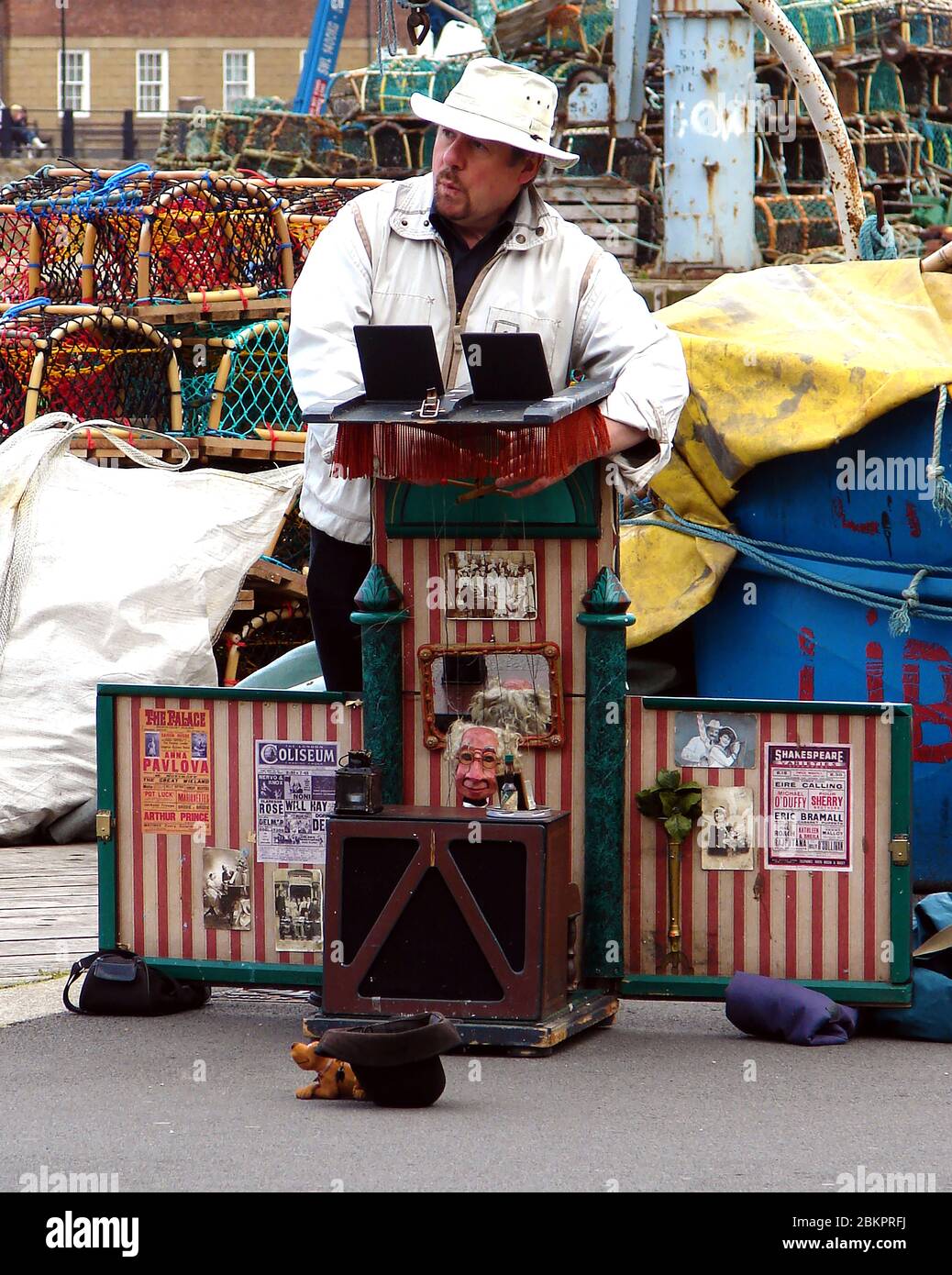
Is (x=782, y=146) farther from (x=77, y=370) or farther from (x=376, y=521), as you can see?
(x=376, y=521)

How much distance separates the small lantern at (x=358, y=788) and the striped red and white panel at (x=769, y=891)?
622mm

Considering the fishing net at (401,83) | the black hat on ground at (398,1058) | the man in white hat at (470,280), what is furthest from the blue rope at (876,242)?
the fishing net at (401,83)

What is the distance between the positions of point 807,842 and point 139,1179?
178cm

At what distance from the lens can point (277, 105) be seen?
3153cm

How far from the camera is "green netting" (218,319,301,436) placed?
28.9 feet

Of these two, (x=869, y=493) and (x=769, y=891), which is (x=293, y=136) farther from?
(x=769, y=891)

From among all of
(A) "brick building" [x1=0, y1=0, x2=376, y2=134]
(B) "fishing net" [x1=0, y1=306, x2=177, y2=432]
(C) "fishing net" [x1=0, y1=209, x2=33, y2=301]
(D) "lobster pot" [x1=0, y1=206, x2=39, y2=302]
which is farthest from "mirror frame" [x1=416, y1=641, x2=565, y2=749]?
(A) "brick building" [x1=0, y1=0, x2=376, y2=134]

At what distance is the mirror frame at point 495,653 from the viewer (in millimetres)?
4379

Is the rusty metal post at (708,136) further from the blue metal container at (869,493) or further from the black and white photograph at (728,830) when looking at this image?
the black and white photograph at (728,830)

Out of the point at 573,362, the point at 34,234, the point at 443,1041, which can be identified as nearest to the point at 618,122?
the point at 34,234

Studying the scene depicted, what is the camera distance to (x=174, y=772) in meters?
4.70

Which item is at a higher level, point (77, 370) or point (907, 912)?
point (77, 370)

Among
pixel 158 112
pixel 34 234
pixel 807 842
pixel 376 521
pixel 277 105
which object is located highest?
pixel 158 112

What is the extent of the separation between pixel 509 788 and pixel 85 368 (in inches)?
195
